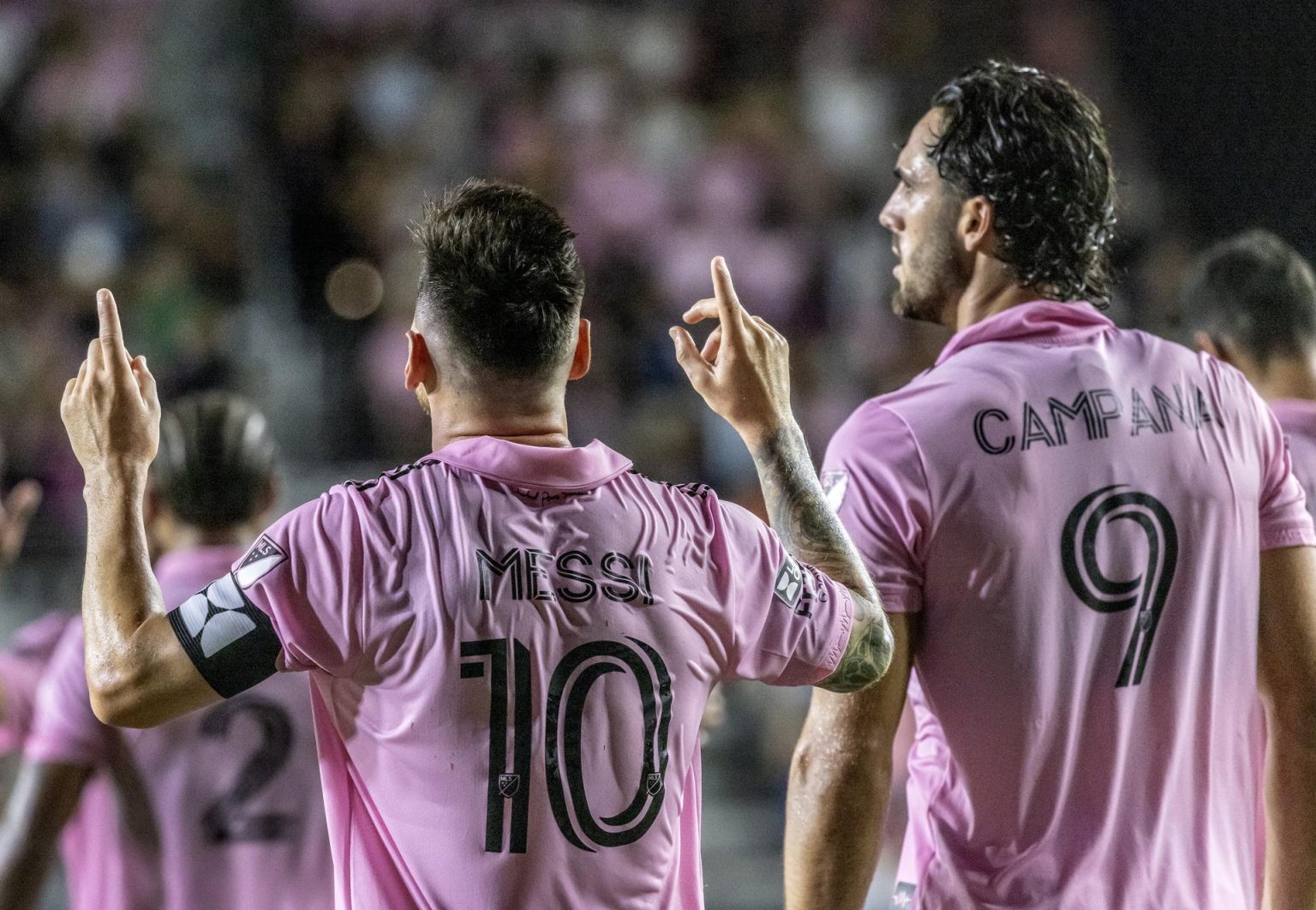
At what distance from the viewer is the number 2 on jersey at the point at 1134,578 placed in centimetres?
265

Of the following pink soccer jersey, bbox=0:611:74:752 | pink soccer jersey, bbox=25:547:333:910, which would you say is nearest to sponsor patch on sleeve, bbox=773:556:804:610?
pink soccer jersey, bbox=25:547:333:910

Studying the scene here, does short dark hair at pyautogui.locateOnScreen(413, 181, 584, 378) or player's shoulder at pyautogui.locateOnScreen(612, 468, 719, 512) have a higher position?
short dark hair at pyautogui.locateOnScreen(413, 181, 584, 378)

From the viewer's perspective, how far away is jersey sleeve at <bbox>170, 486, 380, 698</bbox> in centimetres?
200

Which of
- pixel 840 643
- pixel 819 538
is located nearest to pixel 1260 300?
pixel 819 538

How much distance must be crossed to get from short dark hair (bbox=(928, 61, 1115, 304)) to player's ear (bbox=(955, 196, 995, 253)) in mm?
16

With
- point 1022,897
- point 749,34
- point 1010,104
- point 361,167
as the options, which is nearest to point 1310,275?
point 1010,104

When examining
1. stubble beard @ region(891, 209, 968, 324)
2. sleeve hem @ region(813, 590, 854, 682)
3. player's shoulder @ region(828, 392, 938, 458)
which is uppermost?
stubble beard @ region(891, 209, 968, 324)

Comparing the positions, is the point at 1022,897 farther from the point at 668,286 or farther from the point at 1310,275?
the point at 668,286

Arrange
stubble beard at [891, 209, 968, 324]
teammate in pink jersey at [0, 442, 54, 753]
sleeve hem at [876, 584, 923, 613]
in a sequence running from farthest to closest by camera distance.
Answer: teammate in pink jersey at [0, 442, 54, 753]
stubble beard at [891, 209, 968, 324]
sleeve hem at [876, 584, 923, 613]

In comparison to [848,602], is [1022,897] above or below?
below

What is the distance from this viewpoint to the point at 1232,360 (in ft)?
11.6

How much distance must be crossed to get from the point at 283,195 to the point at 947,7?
4929 millimetres

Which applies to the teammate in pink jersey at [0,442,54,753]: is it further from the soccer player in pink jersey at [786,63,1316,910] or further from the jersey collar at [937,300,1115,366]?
the jersey collar at [937,300,1115,366]

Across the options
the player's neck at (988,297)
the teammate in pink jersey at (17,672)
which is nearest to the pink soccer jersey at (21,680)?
the teammate in pink jersey at (17,672)
